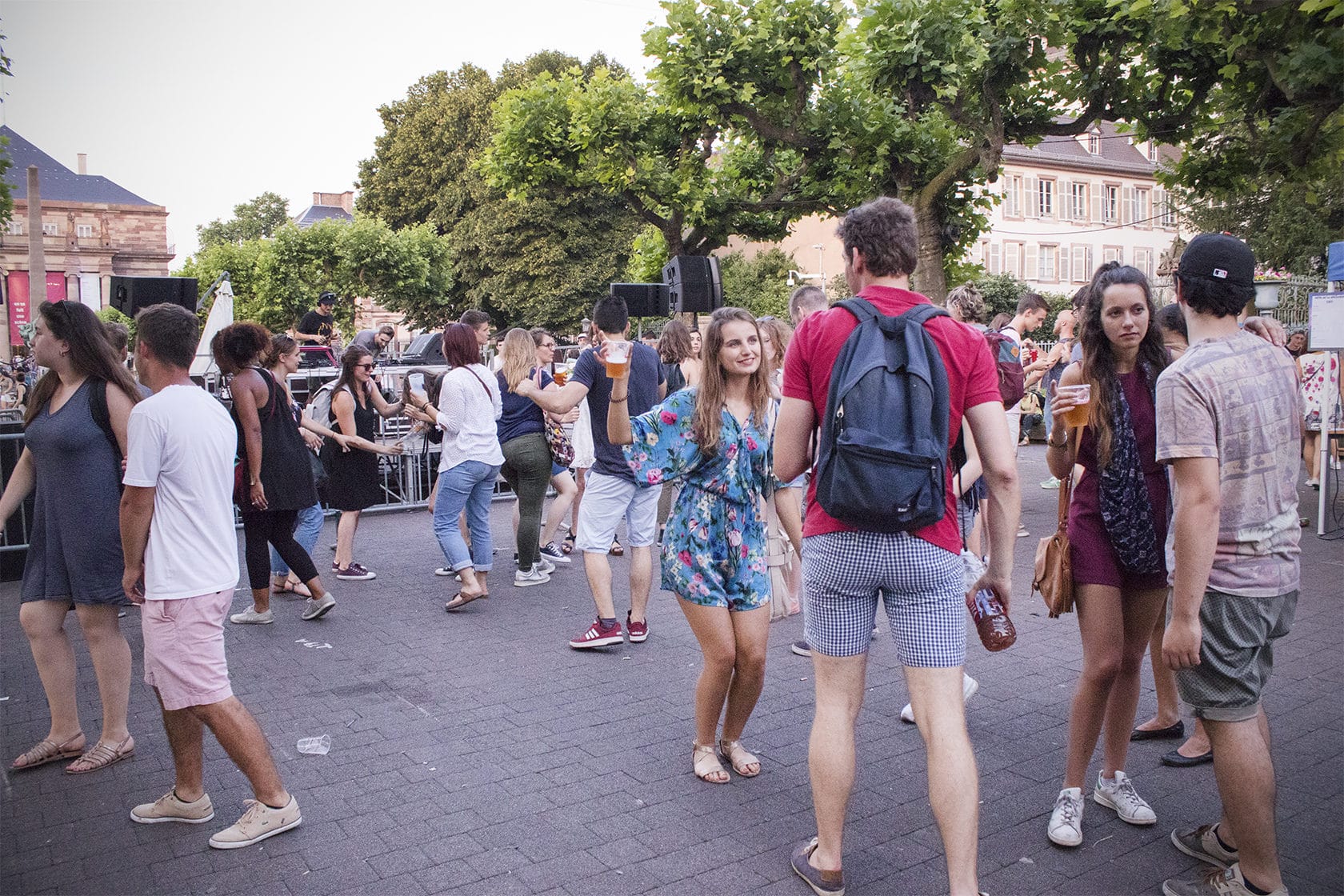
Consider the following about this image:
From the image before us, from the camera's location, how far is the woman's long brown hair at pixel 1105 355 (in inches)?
142

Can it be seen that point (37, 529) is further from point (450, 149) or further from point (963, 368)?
point (450, 149)

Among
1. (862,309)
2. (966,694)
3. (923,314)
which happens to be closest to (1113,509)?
(923,314)

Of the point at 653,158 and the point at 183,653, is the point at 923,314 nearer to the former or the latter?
the point at 183,653

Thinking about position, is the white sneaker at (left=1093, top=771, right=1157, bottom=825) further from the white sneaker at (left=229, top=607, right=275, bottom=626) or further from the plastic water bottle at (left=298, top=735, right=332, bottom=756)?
the white sneaker at (left=229, top=607, right=275, bottom=626)

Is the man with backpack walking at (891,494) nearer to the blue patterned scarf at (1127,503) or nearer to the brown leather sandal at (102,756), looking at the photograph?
the blue patterned scarf at (1127,503)

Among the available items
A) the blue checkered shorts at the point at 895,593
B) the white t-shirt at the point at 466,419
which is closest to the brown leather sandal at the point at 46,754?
the white t-shirt at the point at 466,419

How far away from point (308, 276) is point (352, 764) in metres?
42.0

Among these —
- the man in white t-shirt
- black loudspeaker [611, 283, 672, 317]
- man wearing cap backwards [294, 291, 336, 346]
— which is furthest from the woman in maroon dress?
man wearing cap backwards [294, 291, 336, 346]

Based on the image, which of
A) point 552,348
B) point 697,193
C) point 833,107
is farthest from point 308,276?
point 552,348

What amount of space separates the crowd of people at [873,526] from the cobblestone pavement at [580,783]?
0.17 m

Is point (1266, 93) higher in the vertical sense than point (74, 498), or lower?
higher

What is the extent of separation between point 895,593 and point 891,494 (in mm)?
379

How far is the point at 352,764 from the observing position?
4484 mm

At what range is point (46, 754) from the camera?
14.8ft
